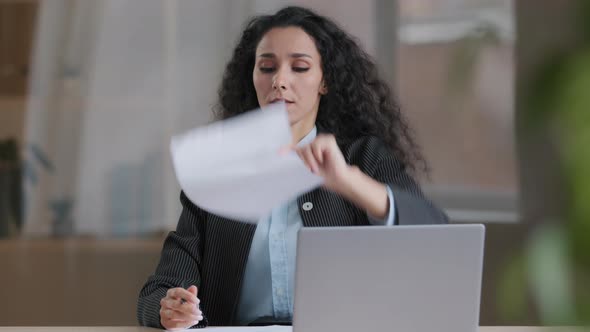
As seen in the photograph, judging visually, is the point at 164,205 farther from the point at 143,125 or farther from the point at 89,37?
the point at 89,37

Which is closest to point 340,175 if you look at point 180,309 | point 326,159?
point 326,159

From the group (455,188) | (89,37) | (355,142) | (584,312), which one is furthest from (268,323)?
(89,37)

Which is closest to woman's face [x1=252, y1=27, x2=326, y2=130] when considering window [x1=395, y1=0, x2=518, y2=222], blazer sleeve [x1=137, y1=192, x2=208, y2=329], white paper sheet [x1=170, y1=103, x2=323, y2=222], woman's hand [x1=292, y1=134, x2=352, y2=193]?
blazer sleeve [x1=137, y1=192, x2=208, y2=329]

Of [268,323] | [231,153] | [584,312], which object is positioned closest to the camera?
[584,312]

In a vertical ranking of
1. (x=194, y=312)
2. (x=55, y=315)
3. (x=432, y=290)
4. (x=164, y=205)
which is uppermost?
(x=432, y=290)

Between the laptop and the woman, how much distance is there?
0.40 meters

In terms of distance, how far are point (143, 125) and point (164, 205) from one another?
0.35 meters

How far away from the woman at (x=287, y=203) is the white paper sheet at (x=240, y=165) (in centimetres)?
44

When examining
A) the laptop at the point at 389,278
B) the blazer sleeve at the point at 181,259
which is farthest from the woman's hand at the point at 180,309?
the laptop at the point at 389,278

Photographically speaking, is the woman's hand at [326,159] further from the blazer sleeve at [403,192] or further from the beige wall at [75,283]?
the beige wall at [75,283]

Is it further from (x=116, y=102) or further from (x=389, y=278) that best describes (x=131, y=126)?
(x=389, y=278)

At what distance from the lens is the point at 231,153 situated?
1.08 metres

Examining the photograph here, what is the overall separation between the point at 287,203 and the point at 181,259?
0.26 meters

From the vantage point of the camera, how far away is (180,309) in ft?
4.90
